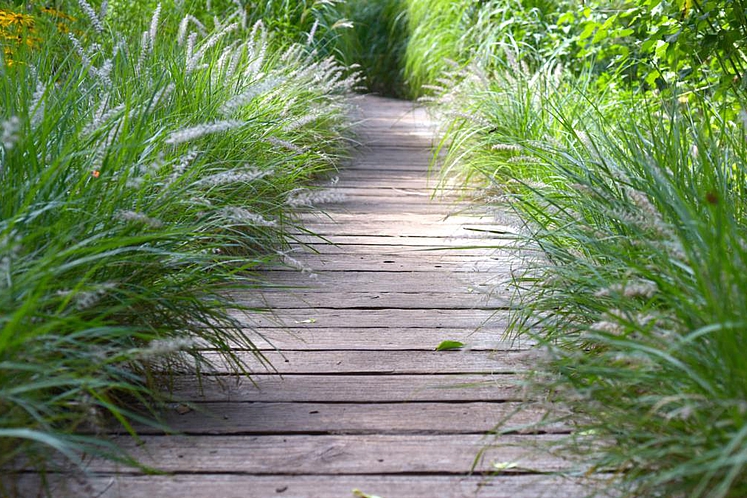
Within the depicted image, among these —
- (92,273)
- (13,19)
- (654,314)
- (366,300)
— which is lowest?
(366,300)

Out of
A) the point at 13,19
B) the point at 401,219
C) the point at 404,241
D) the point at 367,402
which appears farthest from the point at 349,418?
the point at 13,19

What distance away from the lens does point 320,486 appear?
5.97 ft

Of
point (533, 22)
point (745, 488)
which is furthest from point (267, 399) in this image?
point (533, 22)

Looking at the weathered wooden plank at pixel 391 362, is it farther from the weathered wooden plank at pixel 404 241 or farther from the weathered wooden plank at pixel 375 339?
the weathered wooden plank at pixel 404 241

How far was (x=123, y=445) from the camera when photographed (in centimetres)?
197

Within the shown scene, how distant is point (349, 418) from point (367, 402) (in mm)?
114

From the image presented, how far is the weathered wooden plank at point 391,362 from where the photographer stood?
2.48 meters

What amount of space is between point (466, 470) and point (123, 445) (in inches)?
29.2

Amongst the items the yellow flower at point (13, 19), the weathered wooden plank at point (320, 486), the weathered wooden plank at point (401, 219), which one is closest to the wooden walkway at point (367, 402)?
the weathered wooden plank at point (320, 486)

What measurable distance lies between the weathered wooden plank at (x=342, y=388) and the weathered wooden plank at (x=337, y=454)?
211 mm

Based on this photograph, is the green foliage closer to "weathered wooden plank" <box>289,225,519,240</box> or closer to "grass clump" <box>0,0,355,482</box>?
"weathered wooden plank" <box>289,225,519,240</box>

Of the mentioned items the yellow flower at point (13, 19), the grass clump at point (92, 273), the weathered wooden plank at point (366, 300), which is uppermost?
the yellow flower at point (13, 19)

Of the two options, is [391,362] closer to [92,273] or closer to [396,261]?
[92,273]

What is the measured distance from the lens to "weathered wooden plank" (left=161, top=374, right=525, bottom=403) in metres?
2.28
